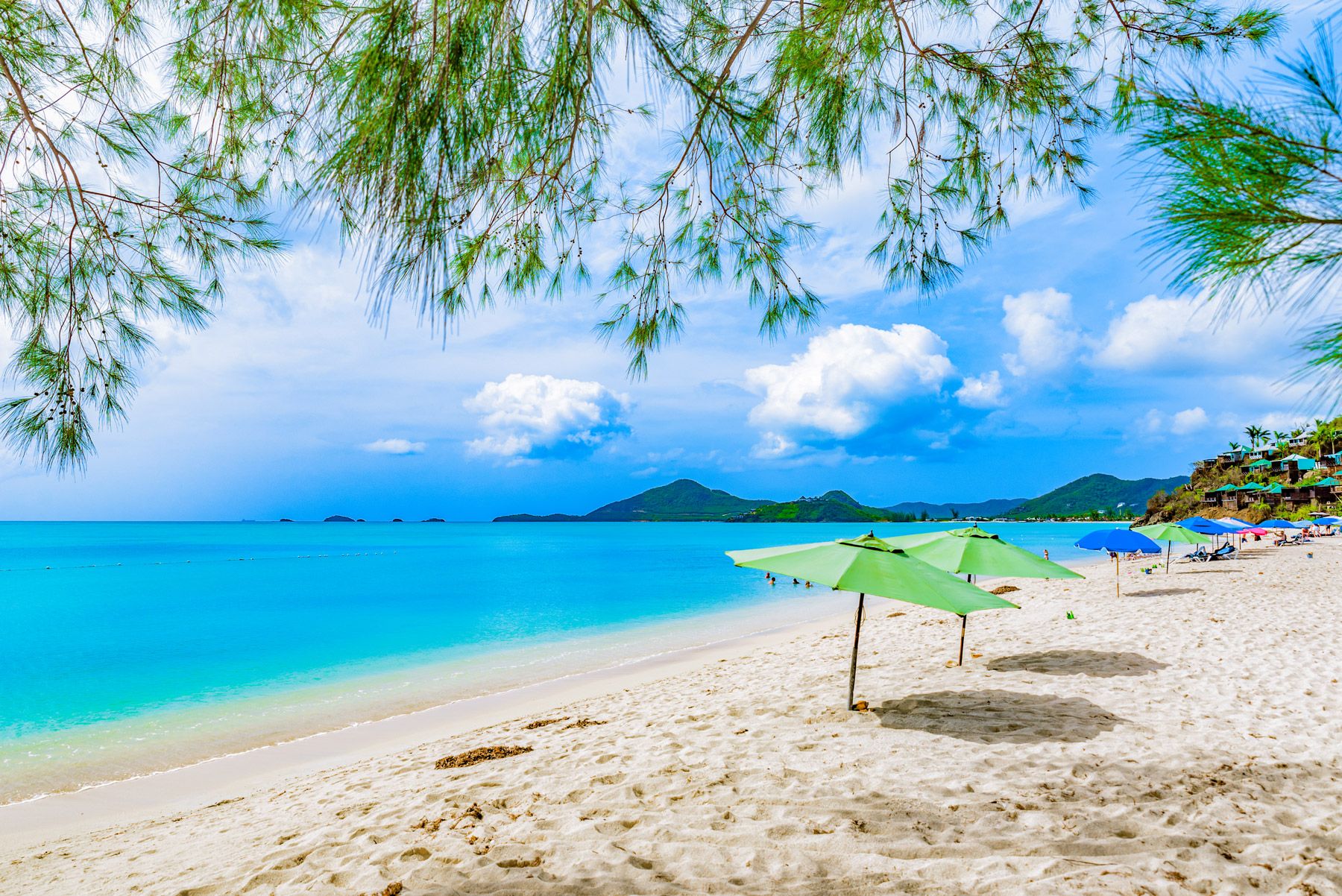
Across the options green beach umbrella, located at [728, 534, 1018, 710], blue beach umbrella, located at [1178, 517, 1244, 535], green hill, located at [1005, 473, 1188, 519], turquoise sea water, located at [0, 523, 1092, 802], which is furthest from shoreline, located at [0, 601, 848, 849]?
green hill, located at [1005, 473, 1188, 519]

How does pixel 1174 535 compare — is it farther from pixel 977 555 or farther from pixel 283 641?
pixel 283 641

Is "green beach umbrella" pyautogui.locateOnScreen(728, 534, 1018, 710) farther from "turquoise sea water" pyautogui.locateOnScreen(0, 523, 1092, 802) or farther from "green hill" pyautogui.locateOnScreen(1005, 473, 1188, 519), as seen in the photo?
"green hill" pyautogui.locateOnScreen(1005, 473, 1188, 519)

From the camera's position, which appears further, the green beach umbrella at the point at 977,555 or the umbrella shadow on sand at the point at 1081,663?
the umbrella shadow on sand at the point at 1081,663

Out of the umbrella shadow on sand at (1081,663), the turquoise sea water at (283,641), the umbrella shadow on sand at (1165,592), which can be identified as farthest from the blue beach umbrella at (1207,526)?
the umbrella shadow on sand at (1081,663)

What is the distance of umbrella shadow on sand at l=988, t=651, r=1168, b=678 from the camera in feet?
24.6

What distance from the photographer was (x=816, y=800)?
397cm

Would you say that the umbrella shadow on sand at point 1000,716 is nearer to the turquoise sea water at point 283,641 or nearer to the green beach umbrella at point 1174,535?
the turquoise sea water at point 283,641

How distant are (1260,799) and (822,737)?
9.03 feet

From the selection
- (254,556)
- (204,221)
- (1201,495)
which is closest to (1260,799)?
(204,221)

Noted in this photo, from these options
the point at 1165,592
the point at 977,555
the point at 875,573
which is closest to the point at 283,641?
the point at 977,555

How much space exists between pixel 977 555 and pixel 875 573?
3167mm

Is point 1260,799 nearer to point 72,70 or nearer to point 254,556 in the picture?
point 72,70

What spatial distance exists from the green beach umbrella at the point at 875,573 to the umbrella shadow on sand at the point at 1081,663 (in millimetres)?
3027

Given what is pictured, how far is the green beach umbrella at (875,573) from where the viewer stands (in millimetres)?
4852
